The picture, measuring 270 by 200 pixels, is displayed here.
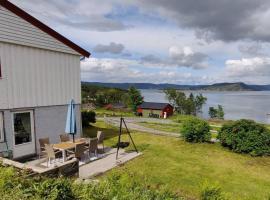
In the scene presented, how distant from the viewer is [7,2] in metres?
10.9

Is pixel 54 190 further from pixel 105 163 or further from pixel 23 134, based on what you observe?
pixel 23 134

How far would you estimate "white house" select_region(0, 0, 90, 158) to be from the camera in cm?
1098

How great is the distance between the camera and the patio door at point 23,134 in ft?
37.9

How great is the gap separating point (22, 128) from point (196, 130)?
33.1 ft

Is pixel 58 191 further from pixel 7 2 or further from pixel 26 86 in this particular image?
pixel 7 2

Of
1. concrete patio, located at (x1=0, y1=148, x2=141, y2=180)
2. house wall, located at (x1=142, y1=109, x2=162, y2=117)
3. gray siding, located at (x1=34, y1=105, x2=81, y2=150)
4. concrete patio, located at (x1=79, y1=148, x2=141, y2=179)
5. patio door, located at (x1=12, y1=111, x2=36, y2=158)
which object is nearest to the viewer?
concrete patio, located at (x1=0, y1=148, x2=141, y2=180)

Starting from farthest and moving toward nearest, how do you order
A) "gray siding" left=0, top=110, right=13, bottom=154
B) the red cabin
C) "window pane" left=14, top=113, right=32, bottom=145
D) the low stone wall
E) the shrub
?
1. the red cabin
2. "window pane" left=14, top=113, right=32, bottom=145
3. "gray siding" left=0, top=110, right=13, bottom=154
4. the low stone wall
5. the shrub

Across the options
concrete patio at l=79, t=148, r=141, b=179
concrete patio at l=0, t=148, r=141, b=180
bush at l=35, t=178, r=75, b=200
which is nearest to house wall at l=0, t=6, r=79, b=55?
concrete patio at l=0, t=148, r=141, b=180

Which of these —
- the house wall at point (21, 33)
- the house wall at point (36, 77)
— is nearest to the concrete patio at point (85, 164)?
the house wall at point (36, 77)

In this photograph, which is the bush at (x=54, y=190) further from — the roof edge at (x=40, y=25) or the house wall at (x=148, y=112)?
the house wall at (x=148, y=112)

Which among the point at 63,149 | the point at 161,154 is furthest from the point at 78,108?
the point at 161,154

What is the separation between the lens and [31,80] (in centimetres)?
1207

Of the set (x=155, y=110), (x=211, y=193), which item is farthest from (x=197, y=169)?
(x=155, y=110)

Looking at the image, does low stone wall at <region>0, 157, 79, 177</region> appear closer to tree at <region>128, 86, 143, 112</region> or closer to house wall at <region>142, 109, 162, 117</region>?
house wall at <region>142, 109, 162, 117</region>
